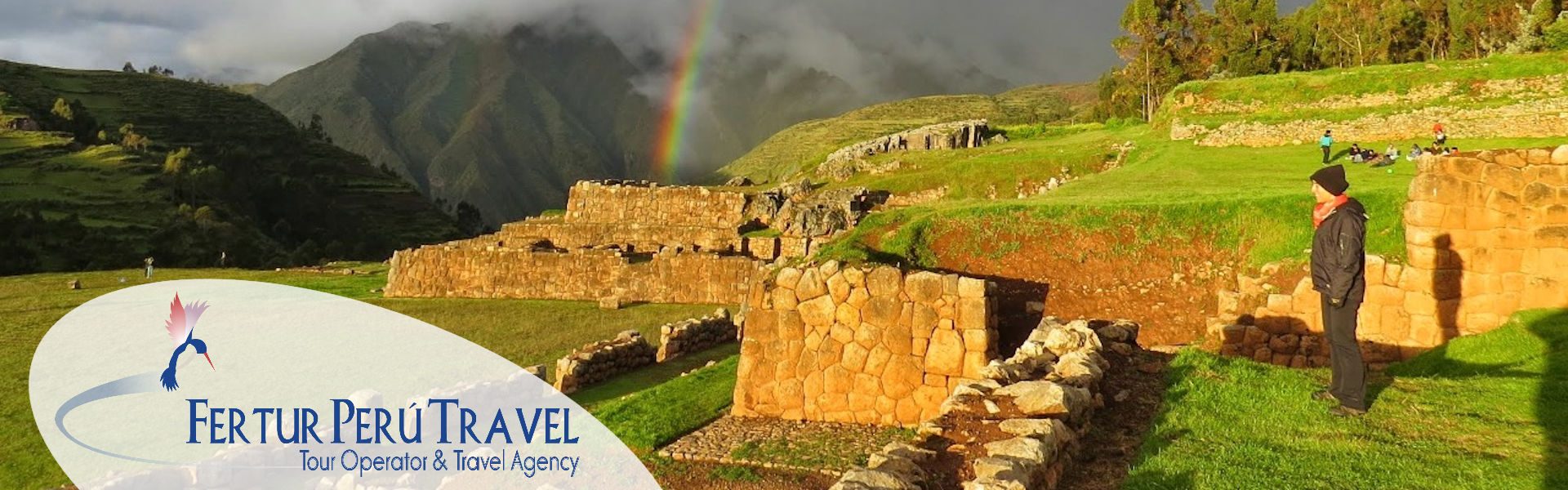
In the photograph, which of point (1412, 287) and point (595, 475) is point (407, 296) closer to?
point (595, 475)

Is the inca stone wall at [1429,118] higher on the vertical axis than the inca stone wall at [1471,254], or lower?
higher

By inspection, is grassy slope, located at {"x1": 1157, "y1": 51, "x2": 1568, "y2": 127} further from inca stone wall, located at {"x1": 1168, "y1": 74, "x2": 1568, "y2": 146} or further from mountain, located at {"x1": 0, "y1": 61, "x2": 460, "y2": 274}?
mountain, located at {"x1": 0, "y1": 61, "x2": 460, "y2": 274}

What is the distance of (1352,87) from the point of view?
30.6 m

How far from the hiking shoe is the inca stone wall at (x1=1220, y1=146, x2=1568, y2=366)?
4.62m

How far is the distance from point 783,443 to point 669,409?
202 centimetres

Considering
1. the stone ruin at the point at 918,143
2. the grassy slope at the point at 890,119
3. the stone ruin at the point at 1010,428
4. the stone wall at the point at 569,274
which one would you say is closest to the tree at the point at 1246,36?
the stone ruin at the point at 918,143

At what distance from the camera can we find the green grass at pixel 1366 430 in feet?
15.7

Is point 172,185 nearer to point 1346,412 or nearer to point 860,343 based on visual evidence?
point 860,343

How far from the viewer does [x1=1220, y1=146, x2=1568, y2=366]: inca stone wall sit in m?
9.16

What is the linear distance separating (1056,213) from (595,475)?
1120 centimetres

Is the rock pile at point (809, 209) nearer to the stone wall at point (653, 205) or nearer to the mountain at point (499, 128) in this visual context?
the stone wall at point (653, 205)

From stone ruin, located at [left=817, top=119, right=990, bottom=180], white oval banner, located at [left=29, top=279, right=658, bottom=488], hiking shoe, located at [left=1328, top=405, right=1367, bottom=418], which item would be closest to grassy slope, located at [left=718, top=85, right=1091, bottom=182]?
stone ruin, located at [left=817, top=119, right=990, bottom=180]

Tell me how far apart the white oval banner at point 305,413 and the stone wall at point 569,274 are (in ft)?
25.1

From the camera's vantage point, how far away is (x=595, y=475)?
27.2 feet
